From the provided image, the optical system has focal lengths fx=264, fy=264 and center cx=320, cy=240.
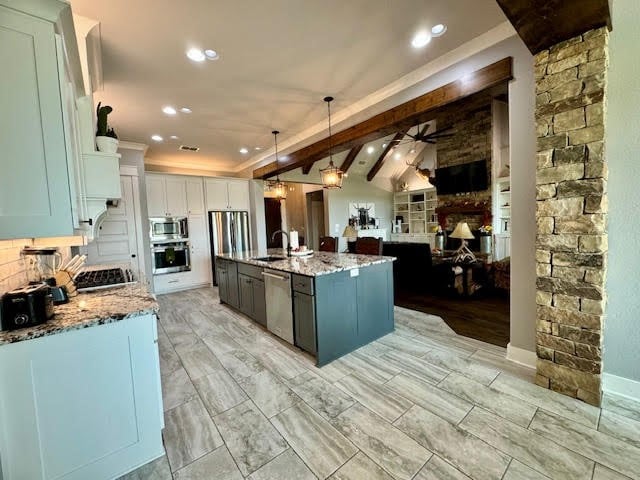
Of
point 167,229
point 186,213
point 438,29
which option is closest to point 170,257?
point 167,229

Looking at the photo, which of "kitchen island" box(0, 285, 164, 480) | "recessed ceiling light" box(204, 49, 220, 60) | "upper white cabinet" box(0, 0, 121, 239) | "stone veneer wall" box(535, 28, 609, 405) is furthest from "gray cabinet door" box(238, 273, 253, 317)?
"stone veneer wall" box(535, 28, 609, 405)

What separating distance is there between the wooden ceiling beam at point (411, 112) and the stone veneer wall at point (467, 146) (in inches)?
140

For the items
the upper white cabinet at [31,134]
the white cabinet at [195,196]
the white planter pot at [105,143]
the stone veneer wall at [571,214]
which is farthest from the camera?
the white cabinet at [195,196]

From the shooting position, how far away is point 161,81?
2.93 meters

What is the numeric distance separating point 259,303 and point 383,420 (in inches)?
79.6

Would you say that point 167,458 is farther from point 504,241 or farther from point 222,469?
point 504,241

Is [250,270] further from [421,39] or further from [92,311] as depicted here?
[421,39]

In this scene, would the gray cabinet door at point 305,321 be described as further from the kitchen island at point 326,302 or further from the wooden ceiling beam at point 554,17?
the wooden ceiling beam at point 554,17

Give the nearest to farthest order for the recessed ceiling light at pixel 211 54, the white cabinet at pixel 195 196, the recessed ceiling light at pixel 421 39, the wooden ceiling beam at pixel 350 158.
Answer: the recessed ceiling light at pixel 421 39
the recessed ceiling light at pixel 211 54
the white cabinet at pixel 195 196
the wooden ceiling beam at pixel 350 158

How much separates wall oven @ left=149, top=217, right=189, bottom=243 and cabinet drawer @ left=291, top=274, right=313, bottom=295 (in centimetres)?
399

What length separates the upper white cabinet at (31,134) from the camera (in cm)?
114

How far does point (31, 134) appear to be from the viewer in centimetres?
119

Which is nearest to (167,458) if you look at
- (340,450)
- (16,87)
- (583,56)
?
(340,450)

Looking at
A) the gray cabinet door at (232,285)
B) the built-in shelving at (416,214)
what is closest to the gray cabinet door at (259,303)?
the gray cabinet door at (232,285)
